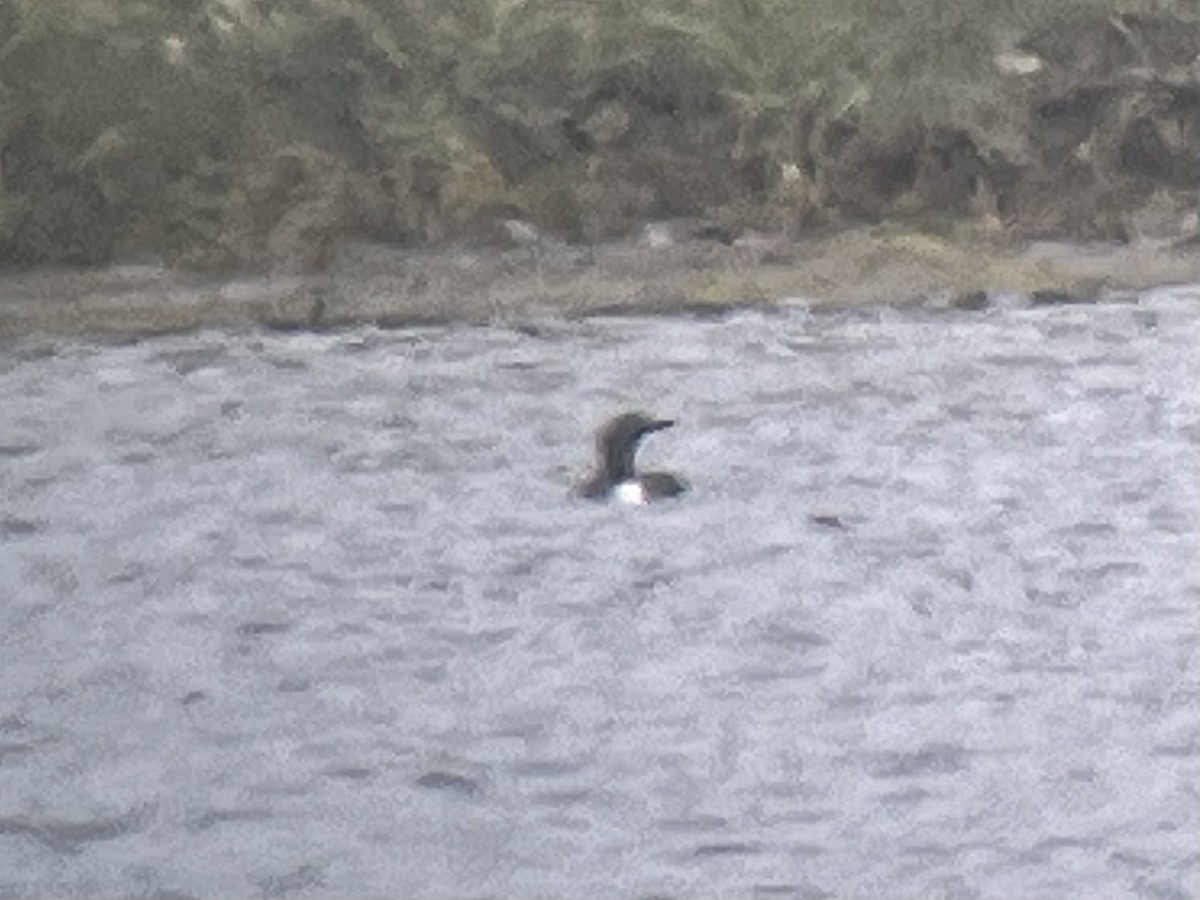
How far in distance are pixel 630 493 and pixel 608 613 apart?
10cm

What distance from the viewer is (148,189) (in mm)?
2117

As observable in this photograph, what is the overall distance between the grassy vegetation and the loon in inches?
5.4

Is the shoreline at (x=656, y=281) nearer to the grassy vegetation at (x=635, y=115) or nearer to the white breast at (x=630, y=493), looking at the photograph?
the grassy vegetation at (x=635, y=115)

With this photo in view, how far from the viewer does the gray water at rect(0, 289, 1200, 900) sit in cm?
208

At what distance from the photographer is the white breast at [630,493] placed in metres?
2.20

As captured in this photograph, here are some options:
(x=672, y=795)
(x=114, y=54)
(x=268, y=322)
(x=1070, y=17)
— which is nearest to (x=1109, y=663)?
(x=672, y=795)

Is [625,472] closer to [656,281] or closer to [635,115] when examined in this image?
[656,281]

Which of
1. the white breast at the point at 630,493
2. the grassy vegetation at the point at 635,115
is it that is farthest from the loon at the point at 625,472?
the grassy vegetation at the point at 635,115

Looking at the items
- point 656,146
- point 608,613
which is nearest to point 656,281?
point 656,146

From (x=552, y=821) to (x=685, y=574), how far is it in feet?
0.70

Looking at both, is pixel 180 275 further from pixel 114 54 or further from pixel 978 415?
pixel 978 415

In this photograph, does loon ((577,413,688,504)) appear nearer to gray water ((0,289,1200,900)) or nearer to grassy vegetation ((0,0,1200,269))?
gray water ((0,289,1200,900))

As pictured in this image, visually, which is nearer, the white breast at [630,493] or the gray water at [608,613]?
the gray water at [608,613]

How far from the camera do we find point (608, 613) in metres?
2.16
